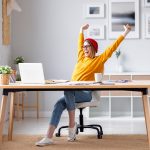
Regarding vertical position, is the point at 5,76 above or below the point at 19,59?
below

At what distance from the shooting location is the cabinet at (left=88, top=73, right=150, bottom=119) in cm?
622

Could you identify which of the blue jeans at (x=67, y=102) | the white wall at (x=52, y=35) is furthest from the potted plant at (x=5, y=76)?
the white wall at (x=52, y=35)

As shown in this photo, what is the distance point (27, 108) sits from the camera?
260 inches

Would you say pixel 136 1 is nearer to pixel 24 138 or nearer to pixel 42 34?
pixel 42 34

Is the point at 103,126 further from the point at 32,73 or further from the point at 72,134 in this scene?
the point at 32,73

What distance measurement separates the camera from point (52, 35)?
6.59m

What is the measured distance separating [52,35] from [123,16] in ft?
3.86

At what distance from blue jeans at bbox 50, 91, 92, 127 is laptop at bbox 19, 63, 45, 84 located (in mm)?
497

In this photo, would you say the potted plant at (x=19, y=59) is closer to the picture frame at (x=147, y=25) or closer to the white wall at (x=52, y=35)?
the white wall at (x=52, y=35)

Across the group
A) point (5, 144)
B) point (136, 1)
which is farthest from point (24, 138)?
point (136, 1)

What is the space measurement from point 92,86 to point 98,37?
3013 mm

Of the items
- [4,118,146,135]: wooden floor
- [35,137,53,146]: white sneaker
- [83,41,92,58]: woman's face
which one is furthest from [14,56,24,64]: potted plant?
[35,137,53,146]: white sneaker

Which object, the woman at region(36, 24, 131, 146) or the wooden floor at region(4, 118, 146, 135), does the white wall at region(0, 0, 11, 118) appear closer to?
the wooden floor at region(4, 118, 146, 135)

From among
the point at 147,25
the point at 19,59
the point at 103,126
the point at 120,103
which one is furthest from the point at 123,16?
the point at 103,126
